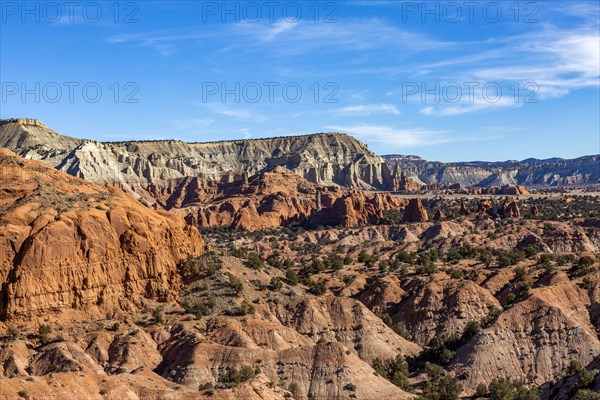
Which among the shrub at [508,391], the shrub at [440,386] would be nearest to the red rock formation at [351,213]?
the shrub at [440,386]

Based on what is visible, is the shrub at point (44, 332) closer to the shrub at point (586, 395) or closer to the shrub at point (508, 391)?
the shrub at point (508, 391)

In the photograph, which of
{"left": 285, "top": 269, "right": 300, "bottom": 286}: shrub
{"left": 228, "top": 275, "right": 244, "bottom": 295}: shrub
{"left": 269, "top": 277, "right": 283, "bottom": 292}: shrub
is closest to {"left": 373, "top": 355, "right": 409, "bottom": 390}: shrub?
{"left": 269, "top": 277, "right": 283, "bottom": 292}: shrub

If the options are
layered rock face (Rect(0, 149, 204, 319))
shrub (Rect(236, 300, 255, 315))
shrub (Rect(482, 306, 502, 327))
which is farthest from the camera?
shrub (Rect(482, 306, 502, 327))

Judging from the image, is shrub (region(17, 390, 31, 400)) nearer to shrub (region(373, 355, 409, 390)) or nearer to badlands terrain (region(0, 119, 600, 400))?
badlands terrain (region(0, 119, 600, 400))

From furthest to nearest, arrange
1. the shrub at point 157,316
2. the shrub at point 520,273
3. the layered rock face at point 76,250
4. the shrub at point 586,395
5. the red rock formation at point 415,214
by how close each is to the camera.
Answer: the red rock formation at point 415,214 < the shrub at point 520,273 < the shrub at point 157,316 < the layered rock face at point 76,250 < the shrub at point 586,395

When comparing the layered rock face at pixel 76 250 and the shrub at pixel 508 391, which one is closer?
the shrub at pixel 508 391

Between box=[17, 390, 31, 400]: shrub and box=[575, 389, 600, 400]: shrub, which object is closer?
box=[17, 390, 31, 400]: shrub

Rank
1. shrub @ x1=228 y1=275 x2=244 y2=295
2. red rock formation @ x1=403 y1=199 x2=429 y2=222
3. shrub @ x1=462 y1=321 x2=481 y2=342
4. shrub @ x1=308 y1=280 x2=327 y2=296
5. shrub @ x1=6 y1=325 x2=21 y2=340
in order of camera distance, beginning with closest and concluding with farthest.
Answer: shrub @ x1=6 y1=325 x2=21 y2=340 → shrub @ x1=462 y1=321 x2=481 y2=342 → shrub @ x1=228 y1=275 x2=244 y2=295 → shrub @ x1=308 y1=280 x2=327 y2=296 → red rock formation @ x1=403 y1=199 x2=429 y2=222

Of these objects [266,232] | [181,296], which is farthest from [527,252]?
[266,232]
